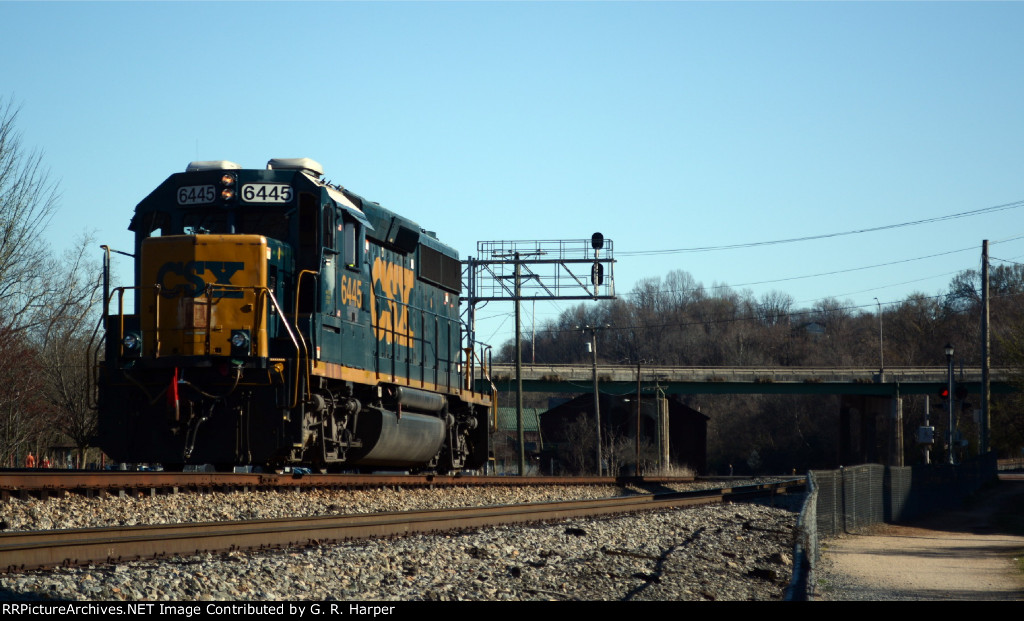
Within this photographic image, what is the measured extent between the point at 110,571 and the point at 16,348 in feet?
92.6

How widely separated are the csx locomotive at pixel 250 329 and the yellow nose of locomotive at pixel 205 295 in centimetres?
2

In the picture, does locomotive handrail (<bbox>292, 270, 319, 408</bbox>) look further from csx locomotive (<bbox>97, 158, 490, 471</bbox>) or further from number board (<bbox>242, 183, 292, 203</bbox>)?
number board (<bbox>242, 183, 292, 203</bbox>)

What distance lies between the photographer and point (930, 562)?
1456 centimetres

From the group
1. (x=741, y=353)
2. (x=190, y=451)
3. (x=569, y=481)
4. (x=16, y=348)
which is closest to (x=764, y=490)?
(x=569, y=481)

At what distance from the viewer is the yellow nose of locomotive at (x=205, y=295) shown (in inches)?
560

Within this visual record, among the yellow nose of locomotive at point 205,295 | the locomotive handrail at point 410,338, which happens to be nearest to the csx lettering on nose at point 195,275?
the yellow nose of locomotive at point 205,295

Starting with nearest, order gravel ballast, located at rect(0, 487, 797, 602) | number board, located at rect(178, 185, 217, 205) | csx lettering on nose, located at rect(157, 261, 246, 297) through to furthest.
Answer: gravel ballast, located at rect(0, 487, 797, 602), csx lettering on nose, located at rect(157, 261, 246, 297), number board, located at rect(178, 185, 217, 205)

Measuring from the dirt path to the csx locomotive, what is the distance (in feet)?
23.8

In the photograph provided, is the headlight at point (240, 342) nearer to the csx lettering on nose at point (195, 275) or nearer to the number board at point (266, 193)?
the csx lettering on nose at point (195, 275)

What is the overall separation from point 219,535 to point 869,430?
6638cm

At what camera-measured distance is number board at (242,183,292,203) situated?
49.5 feet

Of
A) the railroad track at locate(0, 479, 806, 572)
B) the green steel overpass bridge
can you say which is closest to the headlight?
the railroad track at locate(0, 479, 806, 572)

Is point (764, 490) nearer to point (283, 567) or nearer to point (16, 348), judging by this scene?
point (283, 567)

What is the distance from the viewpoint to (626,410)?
76.4 m
